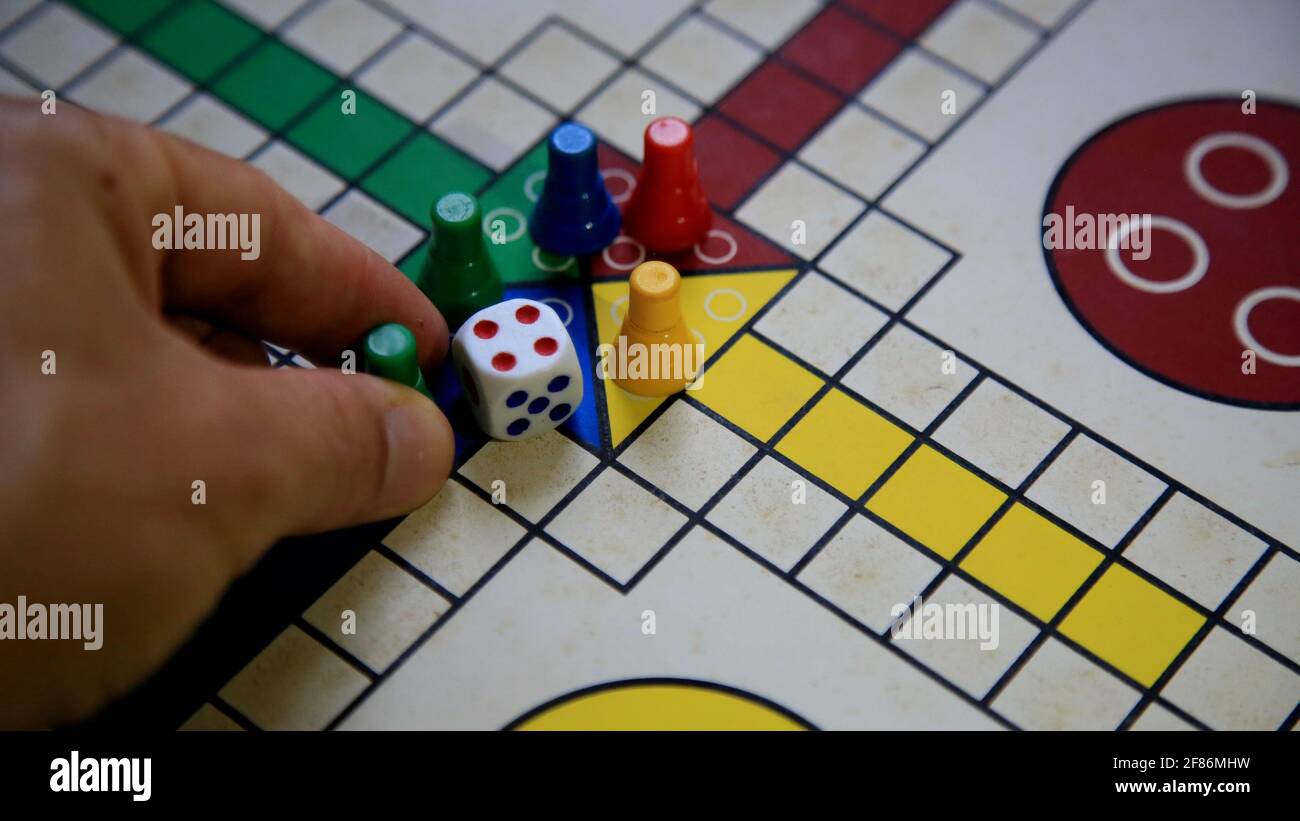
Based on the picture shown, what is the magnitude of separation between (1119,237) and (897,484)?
0.44 meters

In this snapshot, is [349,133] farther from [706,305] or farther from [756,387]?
[756,387]

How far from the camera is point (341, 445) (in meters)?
1.21

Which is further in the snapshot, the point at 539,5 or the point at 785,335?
the point at 539,5

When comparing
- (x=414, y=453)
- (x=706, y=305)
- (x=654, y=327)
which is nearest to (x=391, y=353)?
(x=414, y=453)

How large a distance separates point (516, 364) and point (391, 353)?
12 centimetres

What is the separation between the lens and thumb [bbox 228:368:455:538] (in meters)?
1.15

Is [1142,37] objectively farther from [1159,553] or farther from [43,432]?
[43,432]

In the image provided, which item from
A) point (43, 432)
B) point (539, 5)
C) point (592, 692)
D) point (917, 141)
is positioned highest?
point (539, 5)

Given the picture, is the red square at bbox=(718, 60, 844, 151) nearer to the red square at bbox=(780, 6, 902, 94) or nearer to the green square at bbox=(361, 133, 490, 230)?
the red square at bbox=(780, 6, 902, 94)

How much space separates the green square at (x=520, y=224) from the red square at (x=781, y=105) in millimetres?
253

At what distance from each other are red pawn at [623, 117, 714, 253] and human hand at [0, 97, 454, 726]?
1.32 ft

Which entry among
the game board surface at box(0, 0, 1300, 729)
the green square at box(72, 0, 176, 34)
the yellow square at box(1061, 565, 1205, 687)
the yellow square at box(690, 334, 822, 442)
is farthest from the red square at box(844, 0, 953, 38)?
the green square at box(72, 0, 176, 34)

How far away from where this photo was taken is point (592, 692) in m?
1.28

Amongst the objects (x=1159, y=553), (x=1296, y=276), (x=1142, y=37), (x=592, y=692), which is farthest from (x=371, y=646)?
(x=1142, y=37)
